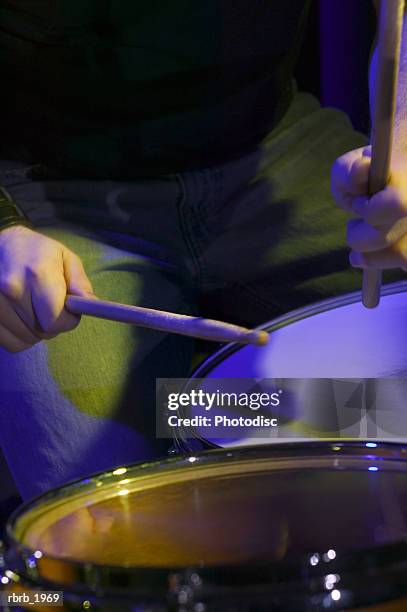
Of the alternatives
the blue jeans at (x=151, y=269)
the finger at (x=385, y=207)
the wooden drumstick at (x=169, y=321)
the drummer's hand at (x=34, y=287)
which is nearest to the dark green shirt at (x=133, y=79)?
the blue jeans at (x=151, y=269)

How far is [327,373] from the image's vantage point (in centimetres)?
88

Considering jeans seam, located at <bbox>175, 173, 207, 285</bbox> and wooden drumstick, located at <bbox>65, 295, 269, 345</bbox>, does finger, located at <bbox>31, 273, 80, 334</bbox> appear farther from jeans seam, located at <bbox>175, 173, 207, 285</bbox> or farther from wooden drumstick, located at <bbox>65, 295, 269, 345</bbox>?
jeans seam, located at <bbox>175, 173, 207, 285</bbox>

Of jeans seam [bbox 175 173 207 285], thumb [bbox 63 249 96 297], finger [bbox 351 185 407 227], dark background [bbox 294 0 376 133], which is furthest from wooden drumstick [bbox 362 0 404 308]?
dark background [bbox 294 0 376 133]

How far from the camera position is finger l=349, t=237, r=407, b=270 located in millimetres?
770

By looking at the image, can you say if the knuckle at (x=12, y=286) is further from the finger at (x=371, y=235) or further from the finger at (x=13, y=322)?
the finger at (x=371, y=235)

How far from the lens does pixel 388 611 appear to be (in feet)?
1.38

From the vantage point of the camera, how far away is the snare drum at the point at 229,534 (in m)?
0.42

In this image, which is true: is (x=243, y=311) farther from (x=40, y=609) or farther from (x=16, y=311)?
(x=40, y=609)

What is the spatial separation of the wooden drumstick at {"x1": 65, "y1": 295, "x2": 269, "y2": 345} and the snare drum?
8cm

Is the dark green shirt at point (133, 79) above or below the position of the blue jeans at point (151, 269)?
above

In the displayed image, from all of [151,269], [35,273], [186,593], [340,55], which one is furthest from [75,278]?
[340,55]

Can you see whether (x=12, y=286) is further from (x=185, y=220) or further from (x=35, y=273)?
(x=185, y=220)

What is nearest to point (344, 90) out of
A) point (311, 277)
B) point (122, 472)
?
point (311, 277)

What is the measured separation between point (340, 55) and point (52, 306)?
758 millimetres
